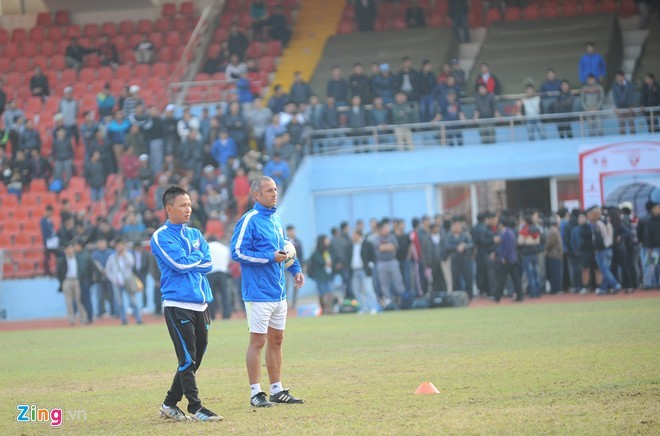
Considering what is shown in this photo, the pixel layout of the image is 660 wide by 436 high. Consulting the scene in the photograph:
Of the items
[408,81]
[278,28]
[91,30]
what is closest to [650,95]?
[408,81]

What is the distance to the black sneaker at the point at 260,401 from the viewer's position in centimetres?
1048

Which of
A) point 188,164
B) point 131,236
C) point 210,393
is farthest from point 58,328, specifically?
point 210,393

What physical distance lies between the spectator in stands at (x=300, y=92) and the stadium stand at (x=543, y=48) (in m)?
4.82

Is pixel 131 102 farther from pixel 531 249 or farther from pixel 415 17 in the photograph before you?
pixel 531 249

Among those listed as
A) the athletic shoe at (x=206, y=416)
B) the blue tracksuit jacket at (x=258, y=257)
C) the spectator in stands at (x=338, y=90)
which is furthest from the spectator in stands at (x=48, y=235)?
the athletic shoe at (x=206, y=416)

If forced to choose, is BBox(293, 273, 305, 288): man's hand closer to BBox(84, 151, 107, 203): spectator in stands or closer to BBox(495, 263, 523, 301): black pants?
BBox(495, 263, 523, 301): black pants

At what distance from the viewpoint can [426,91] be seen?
108 ft

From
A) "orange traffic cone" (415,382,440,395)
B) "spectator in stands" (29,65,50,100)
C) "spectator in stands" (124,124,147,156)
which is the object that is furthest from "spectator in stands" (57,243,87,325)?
"orange traffic cone" (415,382,440,395)

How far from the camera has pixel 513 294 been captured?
28000 mm

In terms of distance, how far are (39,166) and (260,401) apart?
24.2 meters

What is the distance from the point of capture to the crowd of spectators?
84.7 feet

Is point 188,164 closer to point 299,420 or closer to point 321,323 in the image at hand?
point 321,323

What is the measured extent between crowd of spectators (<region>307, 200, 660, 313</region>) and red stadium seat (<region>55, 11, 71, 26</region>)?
17926mm

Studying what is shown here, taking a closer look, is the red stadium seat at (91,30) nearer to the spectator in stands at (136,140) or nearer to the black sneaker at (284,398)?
the spectator in stands at (136,140)
